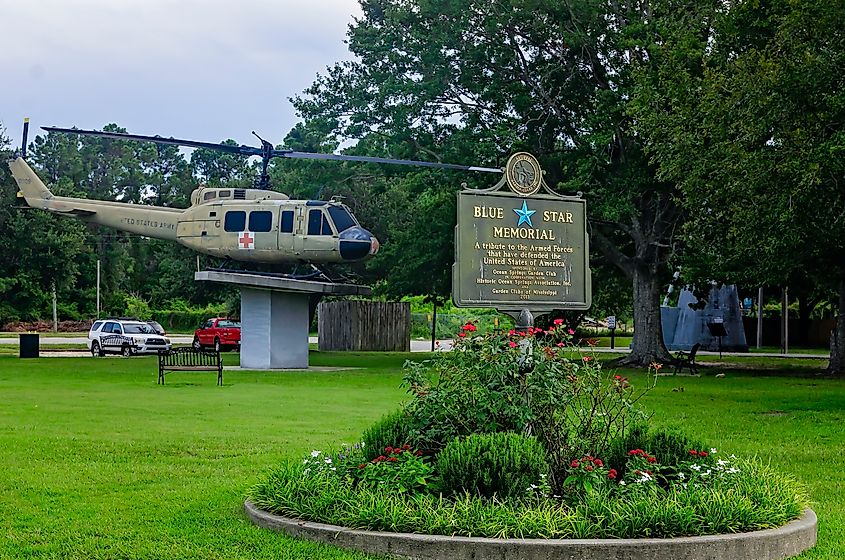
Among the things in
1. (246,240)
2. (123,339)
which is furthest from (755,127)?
(123,339)

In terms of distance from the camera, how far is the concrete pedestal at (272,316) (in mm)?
33994

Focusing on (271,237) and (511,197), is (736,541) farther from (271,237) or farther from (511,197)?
(271,237)

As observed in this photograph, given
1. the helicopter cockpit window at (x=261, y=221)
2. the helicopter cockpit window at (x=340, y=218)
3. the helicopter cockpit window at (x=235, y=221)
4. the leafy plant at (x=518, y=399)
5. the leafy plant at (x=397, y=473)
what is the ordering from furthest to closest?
the helicopter cockpit window at (x=235, y=221) < the helicopter cockpit window at (x=261, y=221) < the helicopter cockpit window at (x=340, y=218) < the leafy plant at (x=518, y=399) < the leafy plant at (x=397, y=473)

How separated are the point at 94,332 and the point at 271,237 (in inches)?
545

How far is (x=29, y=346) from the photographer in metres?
39.3

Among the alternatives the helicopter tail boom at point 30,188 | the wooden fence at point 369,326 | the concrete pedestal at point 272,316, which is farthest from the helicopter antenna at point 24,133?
the wooden fence at point 369,326

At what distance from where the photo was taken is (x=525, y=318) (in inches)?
452

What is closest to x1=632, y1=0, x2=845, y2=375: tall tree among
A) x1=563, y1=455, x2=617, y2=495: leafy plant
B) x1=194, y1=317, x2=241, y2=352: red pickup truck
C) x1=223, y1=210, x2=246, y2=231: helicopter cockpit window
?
x1=563, y1=455, x2=617, y2=495: leafy plant

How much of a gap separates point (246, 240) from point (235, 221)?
74 cm

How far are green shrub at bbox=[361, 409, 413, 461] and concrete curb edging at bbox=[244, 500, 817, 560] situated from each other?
1340 mm

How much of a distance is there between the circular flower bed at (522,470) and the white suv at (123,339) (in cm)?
3595

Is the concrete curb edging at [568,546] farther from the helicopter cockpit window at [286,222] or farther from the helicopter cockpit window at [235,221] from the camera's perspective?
the helicopter cockpit window at [235,221]

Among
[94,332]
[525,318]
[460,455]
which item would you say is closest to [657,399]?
[525,318]

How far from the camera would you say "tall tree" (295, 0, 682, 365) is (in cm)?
3266
